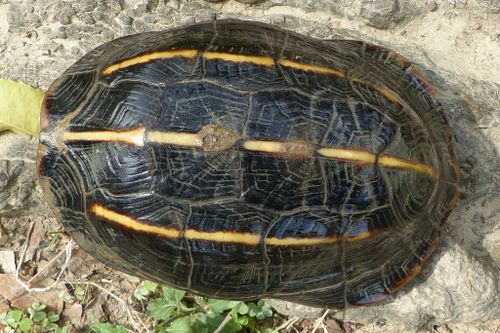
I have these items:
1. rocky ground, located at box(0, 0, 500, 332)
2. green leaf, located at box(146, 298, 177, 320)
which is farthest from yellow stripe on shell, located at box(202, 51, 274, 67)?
green leaf, located at box(146, 298, 177, 320)

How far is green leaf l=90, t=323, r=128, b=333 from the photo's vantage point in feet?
9.97

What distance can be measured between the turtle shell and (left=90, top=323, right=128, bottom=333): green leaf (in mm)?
613

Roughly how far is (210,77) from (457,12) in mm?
1686

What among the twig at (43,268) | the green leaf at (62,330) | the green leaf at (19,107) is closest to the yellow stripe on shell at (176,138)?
the green leaf at (19,107)

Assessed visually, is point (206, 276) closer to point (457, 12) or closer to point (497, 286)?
point (497, 286)

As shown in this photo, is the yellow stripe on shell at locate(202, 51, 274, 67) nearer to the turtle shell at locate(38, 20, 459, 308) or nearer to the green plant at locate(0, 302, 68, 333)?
the turtle shell at locate(38, 20, 459, 308)

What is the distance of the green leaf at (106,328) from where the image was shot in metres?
3.04

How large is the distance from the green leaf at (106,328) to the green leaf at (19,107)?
1038 mm

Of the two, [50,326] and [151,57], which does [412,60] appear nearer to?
[151,57]

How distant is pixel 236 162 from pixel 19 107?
3.90 feet

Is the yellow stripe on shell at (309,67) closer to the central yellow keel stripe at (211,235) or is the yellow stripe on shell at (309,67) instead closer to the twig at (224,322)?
the central yellow keel stripe at (211,235)

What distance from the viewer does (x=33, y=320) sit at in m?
3.10

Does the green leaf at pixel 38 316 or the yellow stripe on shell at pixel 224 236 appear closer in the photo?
the yellow stripe on shell at pixel 224 236

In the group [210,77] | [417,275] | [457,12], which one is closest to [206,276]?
[210,77]
